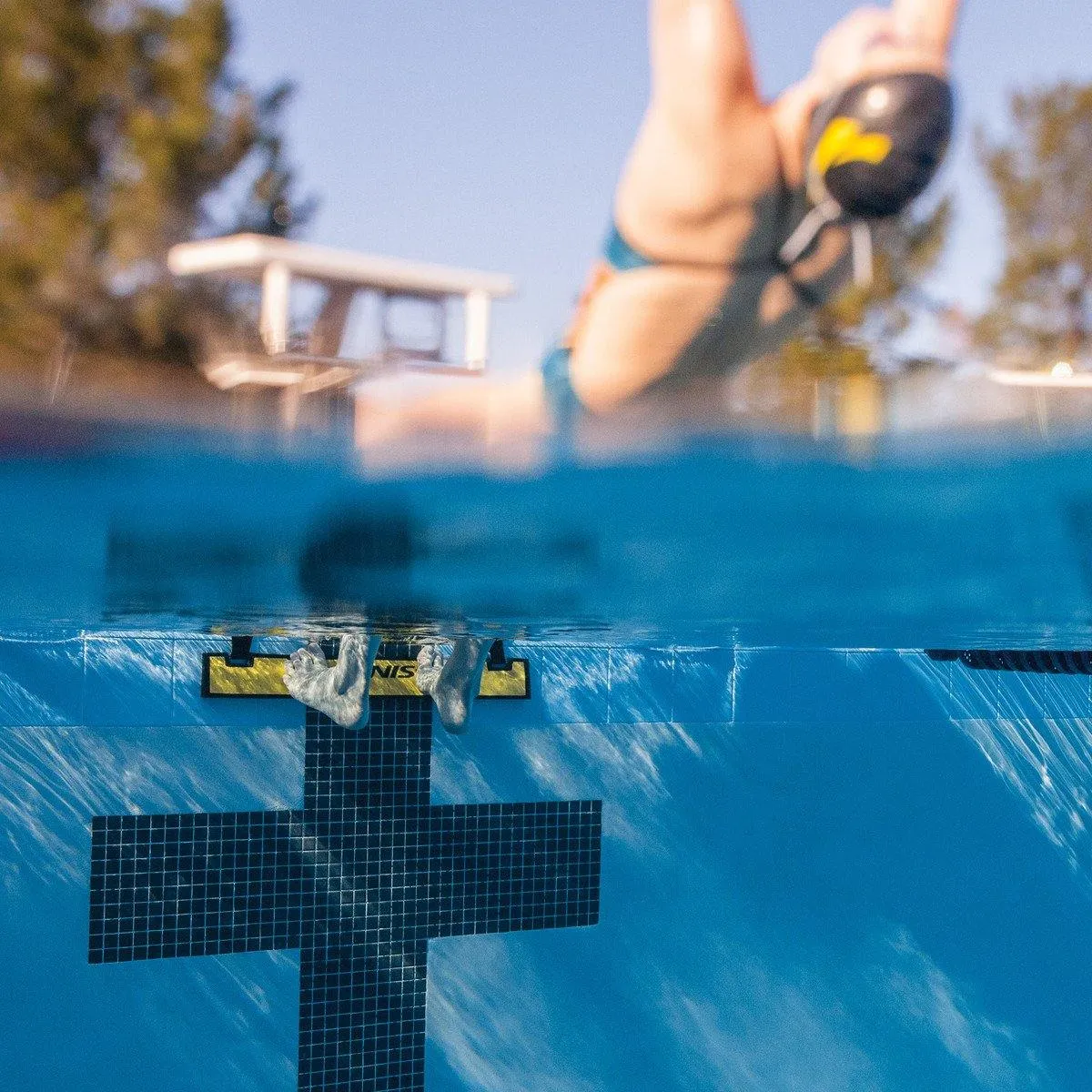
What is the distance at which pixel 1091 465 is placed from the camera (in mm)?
2523

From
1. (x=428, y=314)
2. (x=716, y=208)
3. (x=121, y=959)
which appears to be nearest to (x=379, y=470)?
(x=428, y=314)

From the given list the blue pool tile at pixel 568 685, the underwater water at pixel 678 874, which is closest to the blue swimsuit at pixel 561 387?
the underwater water at pixel 678 874

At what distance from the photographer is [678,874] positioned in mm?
6930

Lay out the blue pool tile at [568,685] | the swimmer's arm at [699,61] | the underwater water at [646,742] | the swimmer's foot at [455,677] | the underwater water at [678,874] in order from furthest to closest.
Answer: the blue pool tile at [568,685], the underwater water at [678,874], the swimmer's foot at [455,677], the underwater water at [646,742], the swimmer's arm at [699,61]

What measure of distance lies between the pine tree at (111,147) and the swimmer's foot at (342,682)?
2280 mm

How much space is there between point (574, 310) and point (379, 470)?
1.68 feet

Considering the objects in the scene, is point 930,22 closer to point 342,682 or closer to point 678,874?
point 342,682

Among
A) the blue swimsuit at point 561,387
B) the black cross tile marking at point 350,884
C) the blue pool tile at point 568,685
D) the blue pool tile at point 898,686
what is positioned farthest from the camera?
the blue pool tile at point 898,686

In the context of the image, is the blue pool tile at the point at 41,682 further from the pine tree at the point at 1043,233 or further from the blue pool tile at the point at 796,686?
the pine tree at the point at 1043,233

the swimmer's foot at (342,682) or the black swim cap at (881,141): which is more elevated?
the black swim cap at (881,141)

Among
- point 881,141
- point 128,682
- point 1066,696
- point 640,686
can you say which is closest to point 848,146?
point 881,141

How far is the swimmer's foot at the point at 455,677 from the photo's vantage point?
5.18 m

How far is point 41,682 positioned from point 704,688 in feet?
11.7

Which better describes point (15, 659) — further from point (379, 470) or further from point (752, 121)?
point (752, 121)
